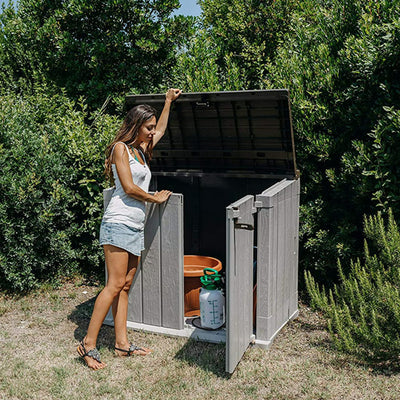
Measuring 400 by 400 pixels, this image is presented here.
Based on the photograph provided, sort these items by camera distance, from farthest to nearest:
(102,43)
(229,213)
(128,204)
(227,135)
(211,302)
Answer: (102,43) → (227,135) → (211,302) → (128,204) → (229,213)

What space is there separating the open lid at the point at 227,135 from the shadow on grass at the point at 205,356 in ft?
5.60

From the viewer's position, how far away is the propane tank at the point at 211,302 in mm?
4219

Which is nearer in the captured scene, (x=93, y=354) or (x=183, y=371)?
(x=183, y=371)

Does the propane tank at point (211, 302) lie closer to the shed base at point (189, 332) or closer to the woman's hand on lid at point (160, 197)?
the shed base at point (189, 332)

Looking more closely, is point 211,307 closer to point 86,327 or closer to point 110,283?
point 110,283

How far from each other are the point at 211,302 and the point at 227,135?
5.55ft

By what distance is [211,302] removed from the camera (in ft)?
13.8

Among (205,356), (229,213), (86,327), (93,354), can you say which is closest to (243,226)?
(229,213)

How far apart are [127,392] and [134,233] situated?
114 centimetres

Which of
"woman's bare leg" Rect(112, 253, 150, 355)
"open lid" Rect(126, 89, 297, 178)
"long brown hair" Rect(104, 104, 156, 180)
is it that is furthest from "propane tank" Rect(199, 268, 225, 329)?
"long brown hair" Rect(104, 104, 156, 180)

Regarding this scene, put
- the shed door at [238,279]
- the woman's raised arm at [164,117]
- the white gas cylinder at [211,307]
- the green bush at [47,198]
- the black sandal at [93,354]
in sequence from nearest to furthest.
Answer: the shed door at [238,279], the black sandal at [93,354], the white gas cylinder at [211,307], the woman's raised arm at [164,117], the green bush at [47,198]

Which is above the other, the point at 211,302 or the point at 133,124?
the point at 133,124

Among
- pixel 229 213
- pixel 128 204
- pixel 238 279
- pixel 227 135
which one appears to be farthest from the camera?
pixel 227 135

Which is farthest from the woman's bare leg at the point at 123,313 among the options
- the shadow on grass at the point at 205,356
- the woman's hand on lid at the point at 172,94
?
the woman's hand on lid at the point at 172,94
